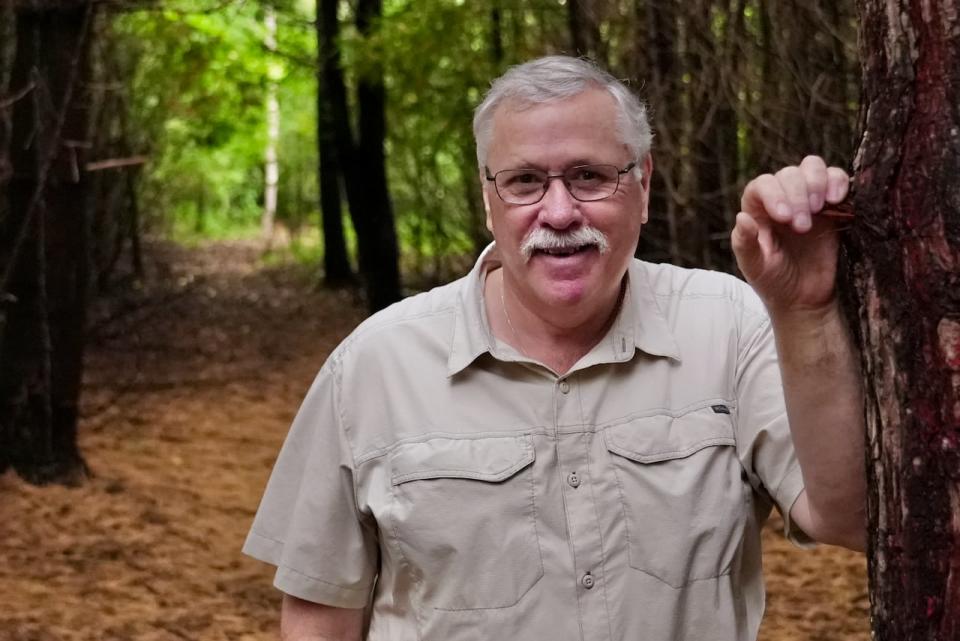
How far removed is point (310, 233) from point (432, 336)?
26.3 m

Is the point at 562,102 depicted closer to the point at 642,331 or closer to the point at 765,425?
the point at 642,331

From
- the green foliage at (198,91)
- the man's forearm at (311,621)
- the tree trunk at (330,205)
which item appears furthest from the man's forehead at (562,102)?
the tree trunk at (330,205)

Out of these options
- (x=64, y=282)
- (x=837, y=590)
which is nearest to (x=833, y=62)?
(x=837, y=590)

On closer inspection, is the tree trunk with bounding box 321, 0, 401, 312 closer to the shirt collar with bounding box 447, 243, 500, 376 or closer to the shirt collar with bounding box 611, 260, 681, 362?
the shirt collar with bounding box 447, 243, 500, 376

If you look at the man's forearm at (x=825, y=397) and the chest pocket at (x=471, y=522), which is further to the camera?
the chest pocket at (x=471, y=522)

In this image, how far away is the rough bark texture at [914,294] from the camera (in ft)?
5.24

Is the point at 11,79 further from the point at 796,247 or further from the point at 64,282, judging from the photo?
the point at 796,247

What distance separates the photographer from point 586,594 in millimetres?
2146

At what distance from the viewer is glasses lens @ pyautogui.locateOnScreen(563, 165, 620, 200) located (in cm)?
222

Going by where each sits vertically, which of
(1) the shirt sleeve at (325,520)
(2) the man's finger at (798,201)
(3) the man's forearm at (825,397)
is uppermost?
(2) the man's finger at (798,201)

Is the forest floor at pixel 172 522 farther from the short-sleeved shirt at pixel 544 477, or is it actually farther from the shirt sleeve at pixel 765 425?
the shirt sleeve at pixel 765 425

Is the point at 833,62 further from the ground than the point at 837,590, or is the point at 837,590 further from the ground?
the point at 833,62

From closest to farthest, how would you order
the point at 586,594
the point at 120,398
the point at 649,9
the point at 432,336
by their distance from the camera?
the point at 586,594, the point at 432,336, the point at 649,9, the point at 120,398

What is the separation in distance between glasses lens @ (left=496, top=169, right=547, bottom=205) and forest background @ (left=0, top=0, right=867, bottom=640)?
691 mm
